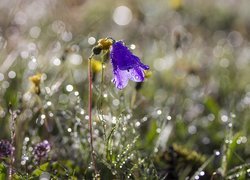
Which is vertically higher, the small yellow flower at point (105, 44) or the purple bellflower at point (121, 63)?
the small yellow flower at point (105, 44)

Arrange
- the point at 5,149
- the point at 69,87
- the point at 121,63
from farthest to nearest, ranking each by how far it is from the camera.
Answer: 1. the point at 69,87
2. the point at 5,149
3. the point at 121,63

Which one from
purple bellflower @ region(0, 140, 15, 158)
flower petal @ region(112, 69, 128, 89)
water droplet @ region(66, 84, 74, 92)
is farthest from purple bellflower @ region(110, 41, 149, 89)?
water droplet @ region(66, 84, 74, 92)

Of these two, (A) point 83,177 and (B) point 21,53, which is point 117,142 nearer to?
(A) point 83,177

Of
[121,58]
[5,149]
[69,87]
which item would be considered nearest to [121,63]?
[121,58]

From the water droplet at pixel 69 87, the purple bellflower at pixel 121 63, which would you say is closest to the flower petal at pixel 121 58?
the purple bellflower at pixel 121 63

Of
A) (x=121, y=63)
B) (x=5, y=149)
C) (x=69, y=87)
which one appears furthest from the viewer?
(x=69, y=87)

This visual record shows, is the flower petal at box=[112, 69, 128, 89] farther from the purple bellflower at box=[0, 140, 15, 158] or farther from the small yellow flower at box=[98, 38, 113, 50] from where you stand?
the purple bellflower at box=[0, 140, 15, 158]

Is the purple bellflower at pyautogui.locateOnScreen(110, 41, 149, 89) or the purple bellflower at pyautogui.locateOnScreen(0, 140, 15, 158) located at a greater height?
the purple bellflower at pyautogui.locateOnScreen(110, 41, 149, 89)

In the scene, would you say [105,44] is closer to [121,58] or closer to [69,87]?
[121,58]

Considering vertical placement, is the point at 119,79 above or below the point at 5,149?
above

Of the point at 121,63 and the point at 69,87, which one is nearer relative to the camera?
the point at 121,63

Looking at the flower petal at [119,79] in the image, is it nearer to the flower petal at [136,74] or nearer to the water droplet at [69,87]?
the flower petal at [136,74]
